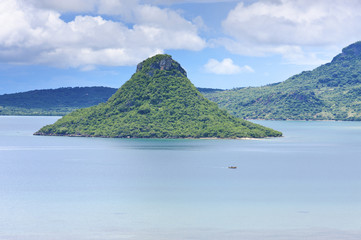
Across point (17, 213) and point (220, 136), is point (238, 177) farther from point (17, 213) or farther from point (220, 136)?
point (220, 136)

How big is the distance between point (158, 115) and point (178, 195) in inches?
3643

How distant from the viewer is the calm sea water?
4075 centimetres

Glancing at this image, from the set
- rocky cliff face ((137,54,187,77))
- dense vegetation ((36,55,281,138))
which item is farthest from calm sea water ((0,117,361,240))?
rocky cliff face ((137,54,187,77))

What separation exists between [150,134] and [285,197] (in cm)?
8883

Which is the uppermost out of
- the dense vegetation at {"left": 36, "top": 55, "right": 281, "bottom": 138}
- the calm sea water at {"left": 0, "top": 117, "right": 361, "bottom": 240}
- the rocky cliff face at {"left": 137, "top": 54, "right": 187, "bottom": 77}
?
the rocky cliff face at {"left": 137, "top": 54, "right": 187, "bottom": 77}

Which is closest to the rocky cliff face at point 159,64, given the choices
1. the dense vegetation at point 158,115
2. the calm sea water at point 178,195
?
the dense vegetation at point 158,115

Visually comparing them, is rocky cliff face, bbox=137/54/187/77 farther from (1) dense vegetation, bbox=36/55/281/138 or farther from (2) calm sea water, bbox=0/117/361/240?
(2) calm sea water, bbox=0/117/361/240

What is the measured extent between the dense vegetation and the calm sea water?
3676cm

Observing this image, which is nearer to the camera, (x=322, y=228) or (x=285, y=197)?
(x=322, y=228)

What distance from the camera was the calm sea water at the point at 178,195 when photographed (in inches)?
1604

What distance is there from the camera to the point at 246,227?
137 ft

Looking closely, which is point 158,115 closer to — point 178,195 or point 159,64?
point 159,64

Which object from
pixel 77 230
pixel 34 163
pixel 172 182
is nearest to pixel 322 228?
pixel 77 230

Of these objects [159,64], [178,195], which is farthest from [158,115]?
[178,195]
